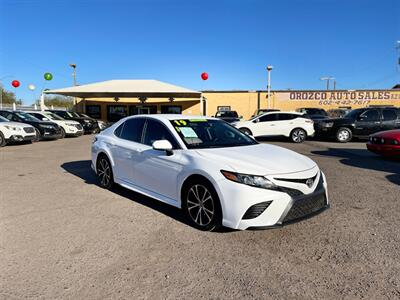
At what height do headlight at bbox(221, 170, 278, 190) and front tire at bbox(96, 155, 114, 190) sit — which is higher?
headlight at bbox(221, 170, 278, 190)

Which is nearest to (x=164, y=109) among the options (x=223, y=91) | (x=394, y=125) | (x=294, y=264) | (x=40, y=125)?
(x=223, y=91)

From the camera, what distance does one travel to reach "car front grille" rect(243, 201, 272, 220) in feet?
11.7

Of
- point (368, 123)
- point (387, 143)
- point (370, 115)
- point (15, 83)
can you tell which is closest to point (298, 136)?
point (368, 123)

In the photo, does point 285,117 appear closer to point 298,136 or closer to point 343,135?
point 298,136

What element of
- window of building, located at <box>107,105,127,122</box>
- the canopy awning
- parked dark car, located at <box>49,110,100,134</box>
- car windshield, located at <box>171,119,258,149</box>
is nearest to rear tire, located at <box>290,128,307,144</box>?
car windshield, located at <box>171,119,258,149</box>

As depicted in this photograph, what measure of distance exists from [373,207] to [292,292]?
3005 millimetres

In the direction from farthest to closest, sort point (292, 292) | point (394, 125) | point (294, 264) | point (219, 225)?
point (394, 125)
point (219, 225)
point (294, 264)
point (292, 292)

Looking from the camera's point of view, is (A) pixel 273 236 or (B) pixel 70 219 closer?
(A) pixel 273 236

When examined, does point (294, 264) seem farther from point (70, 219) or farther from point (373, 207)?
point (70, 219)

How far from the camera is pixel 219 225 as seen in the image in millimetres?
3908

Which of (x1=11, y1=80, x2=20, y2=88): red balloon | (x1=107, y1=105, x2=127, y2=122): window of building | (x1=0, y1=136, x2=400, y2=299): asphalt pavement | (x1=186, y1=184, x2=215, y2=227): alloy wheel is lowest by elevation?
(x1=0, y1=136, x2=400, y2=299): asphalt pavement

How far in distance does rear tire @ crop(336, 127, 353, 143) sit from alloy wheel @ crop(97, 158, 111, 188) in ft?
41.8

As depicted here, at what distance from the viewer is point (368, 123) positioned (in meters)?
15.3

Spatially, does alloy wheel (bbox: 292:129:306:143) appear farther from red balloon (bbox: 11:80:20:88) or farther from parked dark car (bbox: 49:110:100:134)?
red balloon (bbox: 11:80:20:88)
